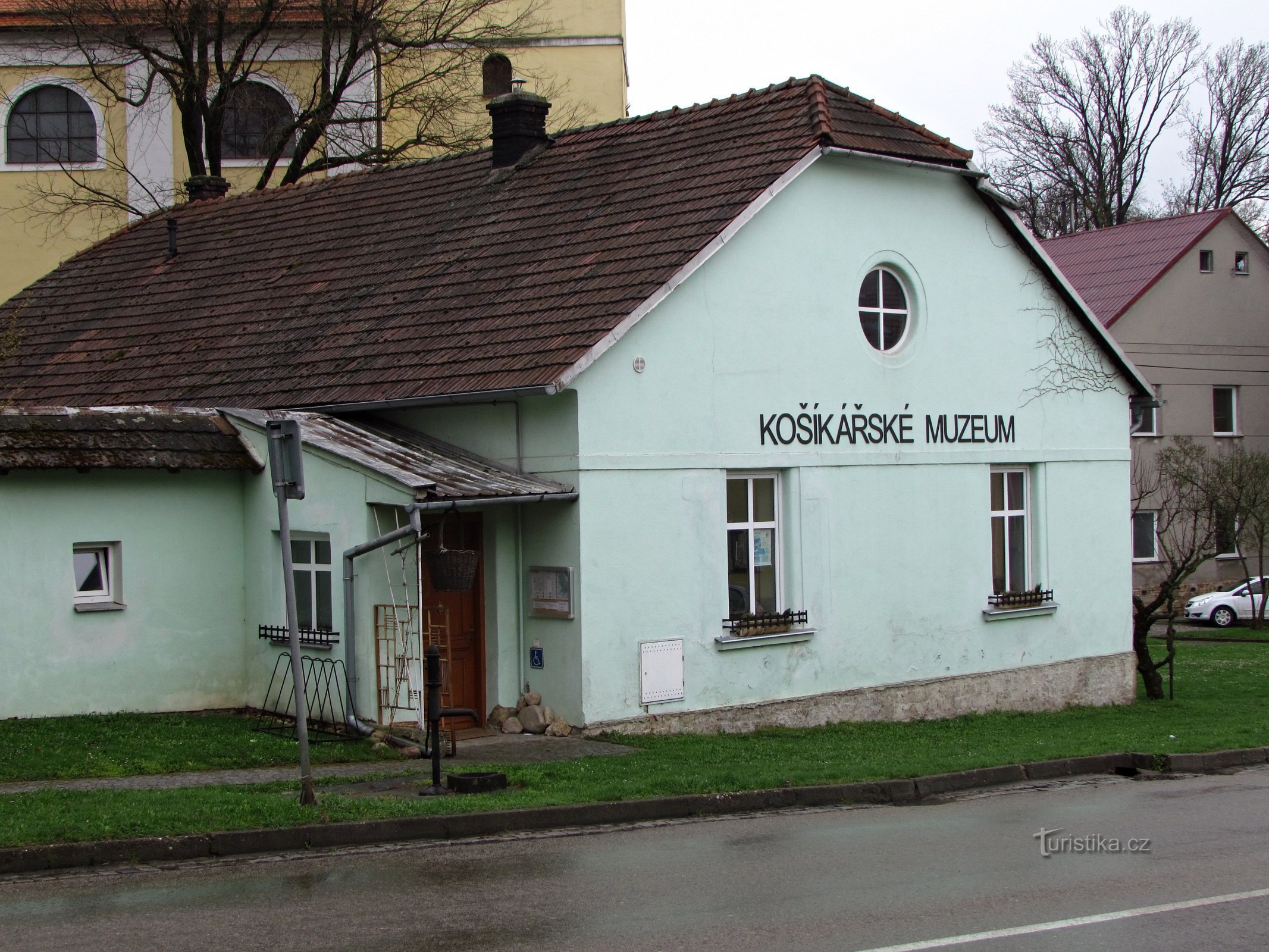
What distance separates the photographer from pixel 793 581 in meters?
16.6

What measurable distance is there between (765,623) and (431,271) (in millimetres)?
5911

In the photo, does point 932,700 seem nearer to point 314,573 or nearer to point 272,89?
point 314,573

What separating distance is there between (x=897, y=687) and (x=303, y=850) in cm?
938

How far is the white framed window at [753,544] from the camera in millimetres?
16250

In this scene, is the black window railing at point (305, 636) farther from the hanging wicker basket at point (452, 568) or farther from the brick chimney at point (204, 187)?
the brick chimney at point (204, 187)

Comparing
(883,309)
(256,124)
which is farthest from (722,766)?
(256,124)

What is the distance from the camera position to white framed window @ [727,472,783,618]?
16.2 metres

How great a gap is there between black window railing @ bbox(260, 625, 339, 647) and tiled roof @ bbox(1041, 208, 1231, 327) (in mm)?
28289

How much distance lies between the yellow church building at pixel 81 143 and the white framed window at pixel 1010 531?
18.9 meters

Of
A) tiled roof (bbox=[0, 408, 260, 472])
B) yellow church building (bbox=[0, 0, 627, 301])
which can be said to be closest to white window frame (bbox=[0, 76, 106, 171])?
yellow church building (bbox=[0, 0, 627, 301])

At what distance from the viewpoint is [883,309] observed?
1792cm

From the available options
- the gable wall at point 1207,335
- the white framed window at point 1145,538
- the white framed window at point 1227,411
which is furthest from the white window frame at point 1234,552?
the white framed window at point 1227,411

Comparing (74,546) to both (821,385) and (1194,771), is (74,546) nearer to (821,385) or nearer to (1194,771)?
(821,385)

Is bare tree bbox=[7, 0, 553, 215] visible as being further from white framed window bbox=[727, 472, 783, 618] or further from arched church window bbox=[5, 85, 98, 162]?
white framed window bbox=[727, 472, 783, 618]
